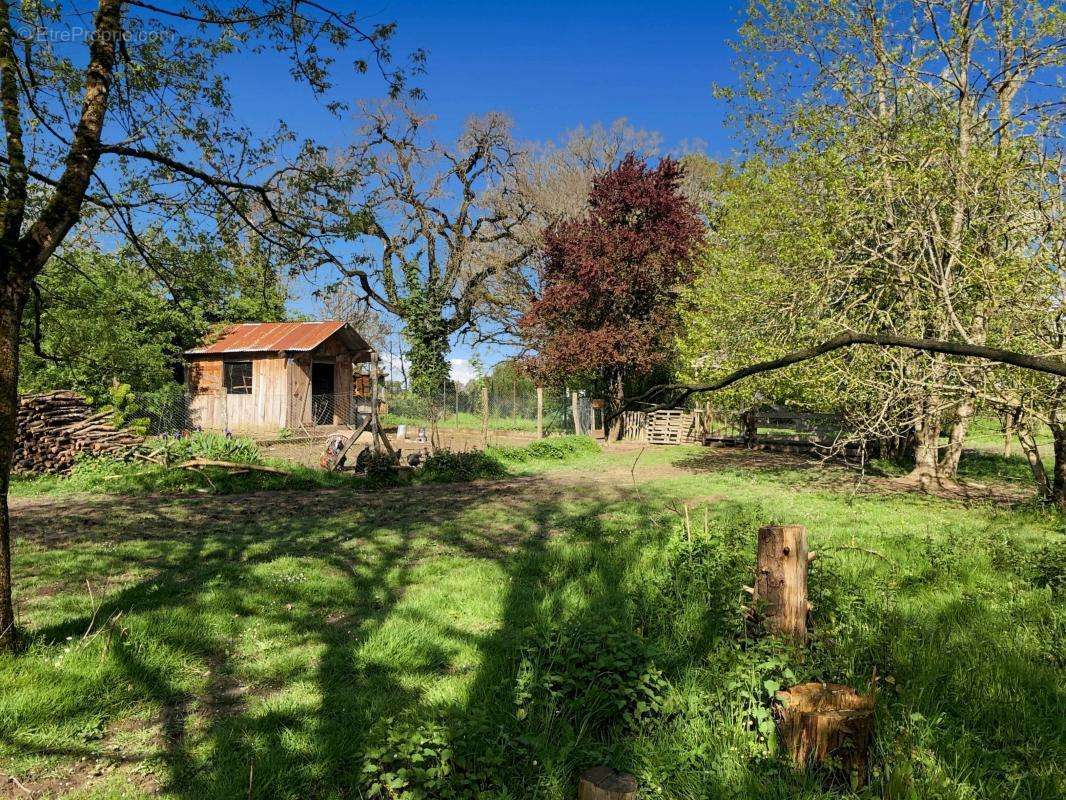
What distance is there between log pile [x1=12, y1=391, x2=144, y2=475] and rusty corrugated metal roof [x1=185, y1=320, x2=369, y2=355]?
9838 millimetres

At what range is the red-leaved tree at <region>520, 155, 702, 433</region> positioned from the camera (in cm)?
1986

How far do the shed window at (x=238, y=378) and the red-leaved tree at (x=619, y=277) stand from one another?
11.5 m

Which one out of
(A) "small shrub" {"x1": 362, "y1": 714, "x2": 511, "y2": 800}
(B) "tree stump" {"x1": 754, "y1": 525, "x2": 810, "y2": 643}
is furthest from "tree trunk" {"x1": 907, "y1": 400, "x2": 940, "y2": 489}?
(A) "small shrub" {"x1": 362, "y1": 714, "x2": 511, "y2": 800}

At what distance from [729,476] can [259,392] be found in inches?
723

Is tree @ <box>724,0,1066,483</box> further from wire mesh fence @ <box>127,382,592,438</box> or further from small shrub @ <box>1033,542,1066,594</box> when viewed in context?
wire mesh fence @ <box>127,382,592,438</box>

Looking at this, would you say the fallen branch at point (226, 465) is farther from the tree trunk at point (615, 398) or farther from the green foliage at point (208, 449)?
the tree trunk at point (615, 398)

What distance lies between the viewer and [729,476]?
517 inches

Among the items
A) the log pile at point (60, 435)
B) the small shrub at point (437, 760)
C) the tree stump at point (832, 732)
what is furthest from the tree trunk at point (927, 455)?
the log pile at point (60, 435)

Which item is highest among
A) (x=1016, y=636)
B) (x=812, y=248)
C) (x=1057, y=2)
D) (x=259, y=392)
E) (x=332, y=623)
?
(x=1057, y=2)

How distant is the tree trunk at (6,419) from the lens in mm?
3521

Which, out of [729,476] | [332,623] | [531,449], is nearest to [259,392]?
[531,449]

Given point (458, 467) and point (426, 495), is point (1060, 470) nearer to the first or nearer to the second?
point (426, 495)

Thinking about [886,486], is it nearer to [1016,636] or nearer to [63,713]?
[1016,636]

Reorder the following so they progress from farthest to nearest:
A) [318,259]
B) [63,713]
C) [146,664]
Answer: [318,259] → [146,664] → [63,713]
